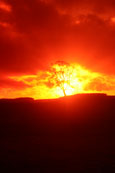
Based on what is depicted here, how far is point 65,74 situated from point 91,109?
16736 mm

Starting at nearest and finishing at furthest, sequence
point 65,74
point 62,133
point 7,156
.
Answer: point 7,156 → point 62,133 → point 65,74

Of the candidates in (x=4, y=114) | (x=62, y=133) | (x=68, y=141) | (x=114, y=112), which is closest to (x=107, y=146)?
(x=68, y=141)

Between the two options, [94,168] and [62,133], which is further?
[62,133]

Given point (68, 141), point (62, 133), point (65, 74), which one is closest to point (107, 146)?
point (68, 141)

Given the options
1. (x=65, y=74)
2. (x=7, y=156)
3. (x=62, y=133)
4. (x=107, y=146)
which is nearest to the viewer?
(x=7, y=156)

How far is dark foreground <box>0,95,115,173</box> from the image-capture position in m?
20.6

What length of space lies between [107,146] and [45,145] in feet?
22.0

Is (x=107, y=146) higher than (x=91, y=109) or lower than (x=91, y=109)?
lower

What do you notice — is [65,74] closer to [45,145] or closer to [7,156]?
[45,145]

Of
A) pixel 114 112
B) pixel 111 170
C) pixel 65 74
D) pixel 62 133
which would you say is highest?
pixel 65 74

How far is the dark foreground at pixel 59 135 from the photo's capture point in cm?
2064

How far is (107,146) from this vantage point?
25500 millimetres

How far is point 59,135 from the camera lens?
31938 millimetres

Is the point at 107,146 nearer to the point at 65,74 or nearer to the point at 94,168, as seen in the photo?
the point at 94,168
